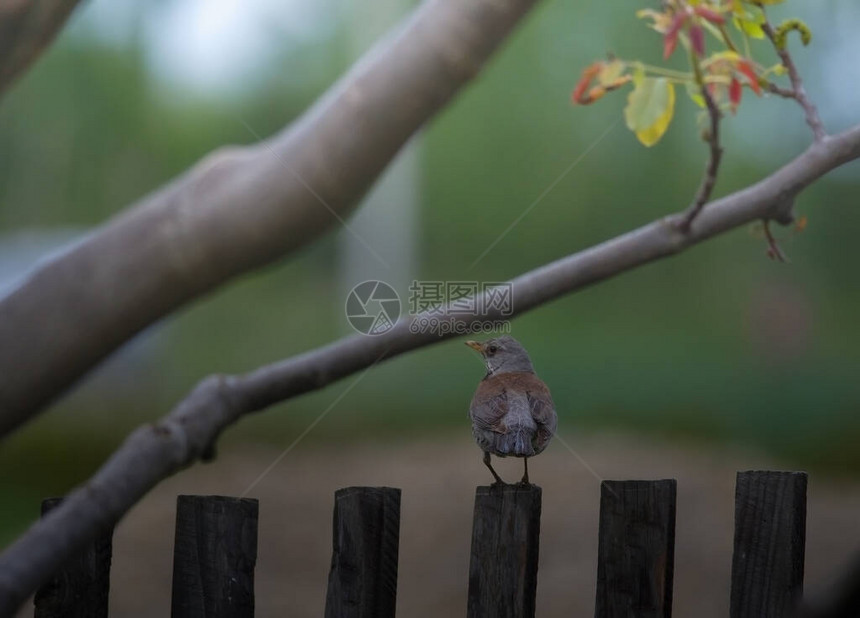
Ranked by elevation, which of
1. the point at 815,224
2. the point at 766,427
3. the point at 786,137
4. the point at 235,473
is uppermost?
the point at 786,137

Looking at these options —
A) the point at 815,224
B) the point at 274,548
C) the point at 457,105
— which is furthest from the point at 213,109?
the point at 815,224

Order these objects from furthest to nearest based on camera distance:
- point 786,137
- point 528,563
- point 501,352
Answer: point 786,137 → point 501,352 → point 528,563

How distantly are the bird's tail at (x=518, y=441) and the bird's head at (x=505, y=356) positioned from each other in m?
0.20

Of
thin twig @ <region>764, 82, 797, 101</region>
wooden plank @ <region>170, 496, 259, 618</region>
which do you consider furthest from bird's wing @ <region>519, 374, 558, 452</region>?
thin twig @ <region>764, 82, 797, 101</region>

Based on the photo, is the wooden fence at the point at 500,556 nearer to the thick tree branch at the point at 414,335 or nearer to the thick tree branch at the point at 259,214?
the thick tree branch at the point at 414,335

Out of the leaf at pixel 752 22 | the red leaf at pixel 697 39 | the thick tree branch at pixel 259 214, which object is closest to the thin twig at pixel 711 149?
the red leaf at pixel 697 39

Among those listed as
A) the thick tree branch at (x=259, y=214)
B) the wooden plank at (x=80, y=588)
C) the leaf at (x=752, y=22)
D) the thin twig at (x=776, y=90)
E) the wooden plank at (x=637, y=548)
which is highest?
the leaf at (x=752, y=22)

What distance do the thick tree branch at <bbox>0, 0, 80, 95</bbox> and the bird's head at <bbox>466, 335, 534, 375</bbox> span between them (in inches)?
29.4

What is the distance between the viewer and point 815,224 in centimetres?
275

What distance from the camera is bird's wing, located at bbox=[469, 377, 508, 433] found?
104cm

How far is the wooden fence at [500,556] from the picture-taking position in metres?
0.90

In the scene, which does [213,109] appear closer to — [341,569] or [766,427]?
[766,427]

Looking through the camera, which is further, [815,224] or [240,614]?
[815,224]

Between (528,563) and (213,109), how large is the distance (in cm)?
220
